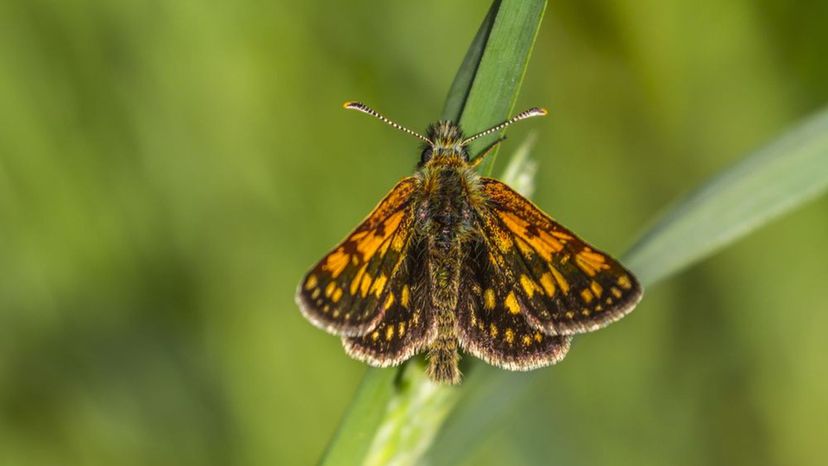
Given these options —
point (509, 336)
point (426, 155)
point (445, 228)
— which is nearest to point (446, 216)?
point (445, 228)

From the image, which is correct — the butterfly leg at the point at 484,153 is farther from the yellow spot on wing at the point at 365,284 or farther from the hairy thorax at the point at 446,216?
the yellow spot on wing at the point at 365,284

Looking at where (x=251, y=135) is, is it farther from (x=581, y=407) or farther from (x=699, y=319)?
(x=699, y=319)

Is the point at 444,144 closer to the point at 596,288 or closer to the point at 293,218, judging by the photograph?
the point at 596,288

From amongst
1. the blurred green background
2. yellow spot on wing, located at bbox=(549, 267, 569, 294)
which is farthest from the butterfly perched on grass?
the blurred green background

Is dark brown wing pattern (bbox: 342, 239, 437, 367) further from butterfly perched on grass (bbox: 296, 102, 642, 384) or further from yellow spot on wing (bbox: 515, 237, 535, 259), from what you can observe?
yellow spot on wing (bbox: 515, 237, 535, 259)

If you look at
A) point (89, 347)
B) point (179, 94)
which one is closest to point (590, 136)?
point (179, 94)

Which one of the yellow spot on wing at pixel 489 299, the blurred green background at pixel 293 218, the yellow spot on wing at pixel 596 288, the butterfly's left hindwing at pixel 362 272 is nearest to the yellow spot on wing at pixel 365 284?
the butterfly's left hindwing at pixel 362 272

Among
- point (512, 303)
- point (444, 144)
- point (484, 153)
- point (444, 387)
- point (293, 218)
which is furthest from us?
point (293, 218)
